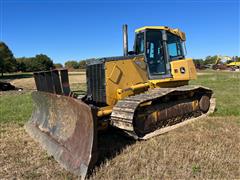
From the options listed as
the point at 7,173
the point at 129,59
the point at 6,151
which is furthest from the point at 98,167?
the point at 129,59

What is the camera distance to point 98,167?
434cm

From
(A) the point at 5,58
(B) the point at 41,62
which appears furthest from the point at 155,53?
(B) the point at 41,62

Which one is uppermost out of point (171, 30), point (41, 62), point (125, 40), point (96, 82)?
point (41, 62)

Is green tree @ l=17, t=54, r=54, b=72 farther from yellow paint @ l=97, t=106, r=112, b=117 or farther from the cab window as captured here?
yellow paint @ l=97, t=106, r=112, b=117

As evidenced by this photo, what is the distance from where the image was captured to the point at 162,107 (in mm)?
6480

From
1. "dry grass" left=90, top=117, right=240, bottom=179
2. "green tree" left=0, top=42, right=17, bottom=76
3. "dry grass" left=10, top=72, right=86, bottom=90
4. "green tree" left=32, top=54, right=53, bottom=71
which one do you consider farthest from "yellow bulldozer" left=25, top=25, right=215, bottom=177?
"green tree" left=32, top=54, right=53, bottom=71

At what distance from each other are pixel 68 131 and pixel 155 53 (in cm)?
349

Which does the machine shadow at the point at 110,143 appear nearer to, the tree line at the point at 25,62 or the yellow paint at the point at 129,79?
the yellow paint at the point at 129,79

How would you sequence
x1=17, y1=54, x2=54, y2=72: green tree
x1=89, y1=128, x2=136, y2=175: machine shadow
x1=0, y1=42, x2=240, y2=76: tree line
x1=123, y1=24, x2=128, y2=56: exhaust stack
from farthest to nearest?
1. x1=17, y1=54, x2=54, y2=72: green tree
2. x1=0, y1=42, x2=240, y2=76: tree line
3. x1=123, y1=24, x2=128, y2=56: exhaust stack
4. x1=89, y1=128, x2=136, y2=175: machine shadow

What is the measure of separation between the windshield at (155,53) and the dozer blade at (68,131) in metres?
2.80

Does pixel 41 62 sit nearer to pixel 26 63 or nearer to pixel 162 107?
pixel 26 63

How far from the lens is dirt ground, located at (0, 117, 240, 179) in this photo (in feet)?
13.5

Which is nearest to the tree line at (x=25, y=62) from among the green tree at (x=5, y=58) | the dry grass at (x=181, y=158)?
the green tree at (x=5, y=58)

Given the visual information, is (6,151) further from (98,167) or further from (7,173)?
(98,167)
